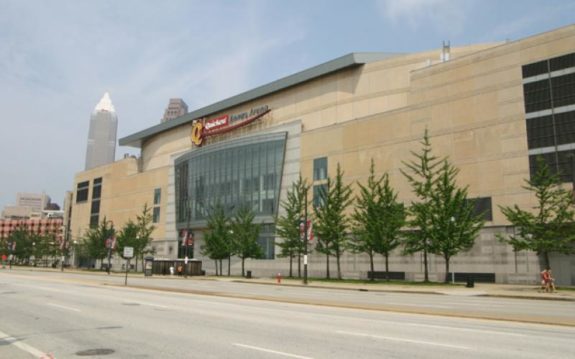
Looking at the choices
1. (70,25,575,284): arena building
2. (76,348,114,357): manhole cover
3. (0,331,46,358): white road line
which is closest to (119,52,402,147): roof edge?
(70,25,575,284): arena building

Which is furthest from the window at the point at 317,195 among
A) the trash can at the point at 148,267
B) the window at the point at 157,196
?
the window at the point at 157,196

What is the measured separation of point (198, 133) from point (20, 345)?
78064 millimetres

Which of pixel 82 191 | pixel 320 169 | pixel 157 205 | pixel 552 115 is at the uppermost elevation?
pixel 82 191

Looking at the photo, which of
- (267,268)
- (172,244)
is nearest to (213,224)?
(267,268)

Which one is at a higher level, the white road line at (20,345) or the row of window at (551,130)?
the row of window at (551,130)

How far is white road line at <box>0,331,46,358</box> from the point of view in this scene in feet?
32.9

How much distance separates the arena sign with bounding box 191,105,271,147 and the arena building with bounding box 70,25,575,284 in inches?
9.0

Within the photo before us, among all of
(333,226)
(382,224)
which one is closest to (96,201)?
(333,226)

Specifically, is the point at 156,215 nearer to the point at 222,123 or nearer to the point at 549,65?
the point at 222,123

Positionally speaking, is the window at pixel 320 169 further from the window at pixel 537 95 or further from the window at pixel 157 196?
the window at pixel 157 196

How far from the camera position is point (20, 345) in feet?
35.9

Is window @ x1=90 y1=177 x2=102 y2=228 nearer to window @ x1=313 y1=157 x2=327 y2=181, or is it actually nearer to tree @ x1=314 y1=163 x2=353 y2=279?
window @ x1=313 y1=157 x2=327 y2=181

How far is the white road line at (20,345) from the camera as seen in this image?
10016 millimetres

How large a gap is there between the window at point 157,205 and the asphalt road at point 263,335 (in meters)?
76.1
